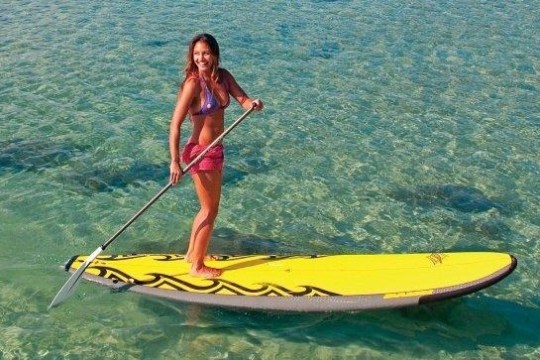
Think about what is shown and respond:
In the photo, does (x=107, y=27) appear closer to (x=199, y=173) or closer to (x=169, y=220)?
(x=169, y=220)

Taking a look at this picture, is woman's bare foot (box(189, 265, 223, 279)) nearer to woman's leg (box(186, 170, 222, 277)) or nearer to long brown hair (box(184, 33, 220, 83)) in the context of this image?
woman's leg (box(186, 170, 222, 277))

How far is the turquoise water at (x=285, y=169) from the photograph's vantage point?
225 inches

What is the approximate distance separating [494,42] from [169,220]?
413 inches

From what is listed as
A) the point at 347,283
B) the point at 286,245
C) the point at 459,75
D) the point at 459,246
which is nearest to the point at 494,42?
the point at 459,75

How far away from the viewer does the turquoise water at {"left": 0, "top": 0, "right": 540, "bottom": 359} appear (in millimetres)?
5727

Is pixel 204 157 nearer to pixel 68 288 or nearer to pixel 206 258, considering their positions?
pixel 206 258

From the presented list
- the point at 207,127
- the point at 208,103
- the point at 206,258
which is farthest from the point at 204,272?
the point at 208,103

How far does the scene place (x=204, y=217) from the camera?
5914mm

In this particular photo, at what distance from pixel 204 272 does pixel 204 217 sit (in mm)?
569

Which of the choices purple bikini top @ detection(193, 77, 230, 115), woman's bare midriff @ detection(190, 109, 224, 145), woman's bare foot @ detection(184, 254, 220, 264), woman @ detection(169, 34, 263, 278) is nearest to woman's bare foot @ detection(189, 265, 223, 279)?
woman @ detection(169, 34, 263, 278)

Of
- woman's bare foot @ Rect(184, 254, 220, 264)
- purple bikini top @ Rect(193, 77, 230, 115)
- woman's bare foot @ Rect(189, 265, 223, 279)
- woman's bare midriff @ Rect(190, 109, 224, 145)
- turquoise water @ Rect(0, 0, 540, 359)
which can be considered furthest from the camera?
woman's bare foot @ Rect(184, 254, 220, 264)

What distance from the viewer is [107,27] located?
16.1 meters

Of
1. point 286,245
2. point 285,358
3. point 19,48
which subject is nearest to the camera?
point 285,358

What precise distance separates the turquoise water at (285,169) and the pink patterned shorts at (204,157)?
4.53 ft
